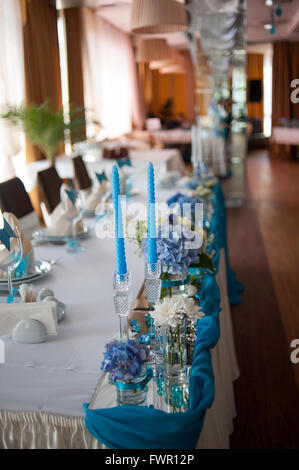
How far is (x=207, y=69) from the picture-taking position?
22.6 ft

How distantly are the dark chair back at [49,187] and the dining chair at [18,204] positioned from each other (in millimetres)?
232

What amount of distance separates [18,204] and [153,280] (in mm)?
1797

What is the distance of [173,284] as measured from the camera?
147cm

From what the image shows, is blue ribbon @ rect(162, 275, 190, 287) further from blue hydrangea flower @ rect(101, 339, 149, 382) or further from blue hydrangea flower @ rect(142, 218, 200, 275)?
blue hydrangea flower @ rect(101, 339, 149, 382)

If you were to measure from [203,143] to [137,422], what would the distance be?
647 centimetres

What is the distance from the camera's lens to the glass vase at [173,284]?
1450mm

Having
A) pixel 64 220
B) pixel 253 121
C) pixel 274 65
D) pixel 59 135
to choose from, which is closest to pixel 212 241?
pixel 64 220

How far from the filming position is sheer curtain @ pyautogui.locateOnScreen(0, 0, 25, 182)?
17.5 ft

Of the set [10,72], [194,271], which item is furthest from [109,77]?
[194,271]

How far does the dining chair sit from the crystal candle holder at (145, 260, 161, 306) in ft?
5.14

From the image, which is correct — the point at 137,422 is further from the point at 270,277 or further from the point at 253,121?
the point at 253,121

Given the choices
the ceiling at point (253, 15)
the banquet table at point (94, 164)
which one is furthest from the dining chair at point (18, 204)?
the ceiling at point (253, 15)

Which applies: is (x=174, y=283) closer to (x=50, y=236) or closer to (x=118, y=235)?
(x=118, y=235)

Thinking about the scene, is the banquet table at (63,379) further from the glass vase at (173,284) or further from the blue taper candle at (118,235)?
the blue taper candle at (118,235)
